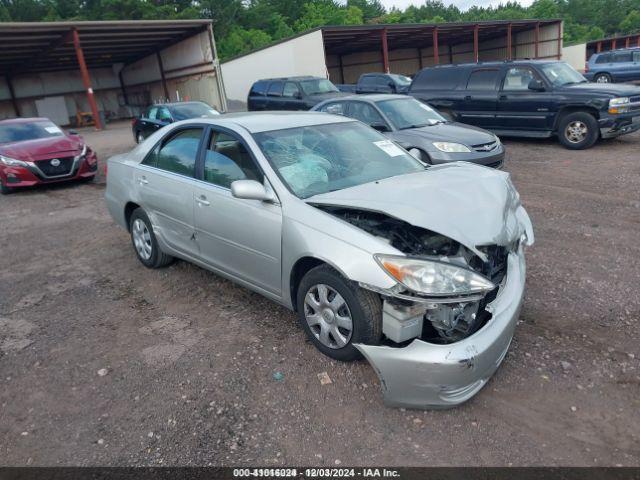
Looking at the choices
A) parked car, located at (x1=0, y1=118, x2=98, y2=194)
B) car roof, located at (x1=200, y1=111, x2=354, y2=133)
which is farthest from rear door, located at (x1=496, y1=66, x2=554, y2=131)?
parked car, located at (x1=0, y1=118, x2=98, y2=194)

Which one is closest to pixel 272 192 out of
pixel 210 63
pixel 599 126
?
pixel 599 126

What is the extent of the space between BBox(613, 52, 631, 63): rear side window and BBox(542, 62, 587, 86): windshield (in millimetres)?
15147

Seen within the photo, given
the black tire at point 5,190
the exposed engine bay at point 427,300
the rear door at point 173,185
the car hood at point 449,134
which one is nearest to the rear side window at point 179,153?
the rear door at point 173,185

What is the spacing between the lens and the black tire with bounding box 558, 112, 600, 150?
384 inches

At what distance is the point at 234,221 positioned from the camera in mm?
3660

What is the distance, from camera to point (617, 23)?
236 ft

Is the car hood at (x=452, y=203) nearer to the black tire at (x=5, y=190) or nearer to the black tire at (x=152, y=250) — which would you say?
the black tire at (x=152, y=250)

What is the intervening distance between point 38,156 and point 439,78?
364 inches

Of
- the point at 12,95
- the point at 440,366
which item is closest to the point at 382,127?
the point at 440,366

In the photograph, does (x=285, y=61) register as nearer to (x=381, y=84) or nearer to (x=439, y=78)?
(x=381, y=84)

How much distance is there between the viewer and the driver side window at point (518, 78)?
412 inches

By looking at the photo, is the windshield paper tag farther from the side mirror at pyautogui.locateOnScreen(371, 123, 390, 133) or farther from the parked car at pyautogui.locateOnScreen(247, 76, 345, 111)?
the parked car at pyautogui.locateOnScreen(247, 76, 345, 111)

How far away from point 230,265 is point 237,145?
97 centimetres

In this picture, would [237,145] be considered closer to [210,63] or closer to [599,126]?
[599,126]
